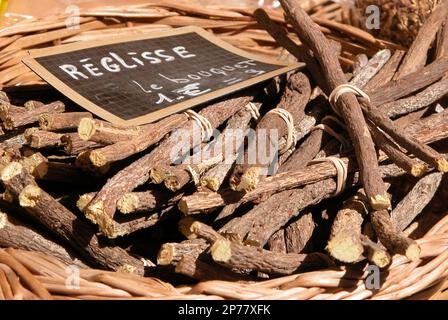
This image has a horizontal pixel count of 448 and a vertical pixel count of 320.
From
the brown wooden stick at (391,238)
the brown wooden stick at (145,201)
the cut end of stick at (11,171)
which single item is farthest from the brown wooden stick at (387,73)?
the cut end of stick at (11,171)

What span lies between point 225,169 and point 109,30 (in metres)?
0.76

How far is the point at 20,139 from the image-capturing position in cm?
119

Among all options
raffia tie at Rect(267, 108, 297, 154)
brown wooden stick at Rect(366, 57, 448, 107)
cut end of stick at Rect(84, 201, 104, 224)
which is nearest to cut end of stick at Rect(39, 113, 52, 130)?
cut end of stick at Rect(84, 201, 104, 224)

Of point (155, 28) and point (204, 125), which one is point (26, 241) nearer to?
point (204, 125)

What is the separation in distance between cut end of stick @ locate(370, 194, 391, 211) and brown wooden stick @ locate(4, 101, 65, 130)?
63cm

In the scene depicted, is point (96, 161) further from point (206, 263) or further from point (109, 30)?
point (109, 30)

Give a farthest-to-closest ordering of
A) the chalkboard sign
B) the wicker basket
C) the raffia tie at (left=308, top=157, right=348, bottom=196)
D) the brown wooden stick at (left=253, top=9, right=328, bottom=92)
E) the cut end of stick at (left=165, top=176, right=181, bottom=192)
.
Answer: the brown wooden stick at (left=253, top=9, right=328, bottom=92)
the chalkboard sign
the raffia tie at (left=308, top=157, right=348, bottom=196)
the cut end of stick at (left=165, top=176, right=181, bottom=192)
the wicker basket

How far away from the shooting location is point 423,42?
1.46 meters

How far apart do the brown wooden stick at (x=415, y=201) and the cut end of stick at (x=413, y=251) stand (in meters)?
0.20

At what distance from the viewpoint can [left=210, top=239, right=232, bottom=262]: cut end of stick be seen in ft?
2.92

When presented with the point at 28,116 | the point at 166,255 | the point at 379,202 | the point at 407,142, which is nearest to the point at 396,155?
the point at 407,142

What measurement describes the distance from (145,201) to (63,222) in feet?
0.47

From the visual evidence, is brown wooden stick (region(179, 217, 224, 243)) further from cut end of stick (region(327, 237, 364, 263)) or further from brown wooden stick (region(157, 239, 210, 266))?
cut end of stick (region(327, 237, 364, 263))
